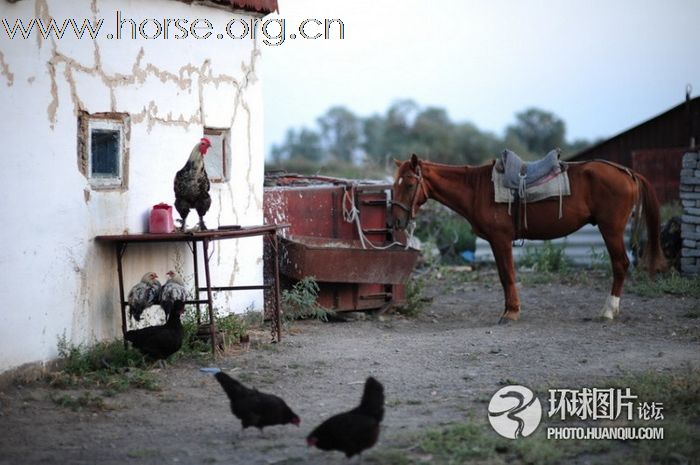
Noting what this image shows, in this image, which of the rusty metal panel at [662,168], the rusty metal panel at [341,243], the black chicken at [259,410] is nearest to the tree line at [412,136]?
the rusty metal panel at [662,168]

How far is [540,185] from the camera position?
10969 mm

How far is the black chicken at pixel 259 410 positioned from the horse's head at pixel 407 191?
17.4 ft

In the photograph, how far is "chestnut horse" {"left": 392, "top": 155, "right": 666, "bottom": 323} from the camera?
36.2 ft

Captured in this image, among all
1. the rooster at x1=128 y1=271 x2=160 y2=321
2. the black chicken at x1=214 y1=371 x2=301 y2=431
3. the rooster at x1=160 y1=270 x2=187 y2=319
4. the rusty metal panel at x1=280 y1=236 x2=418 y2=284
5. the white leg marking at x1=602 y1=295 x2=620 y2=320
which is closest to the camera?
the black chicken at x1=214 y1=371 x2=301 y2=431

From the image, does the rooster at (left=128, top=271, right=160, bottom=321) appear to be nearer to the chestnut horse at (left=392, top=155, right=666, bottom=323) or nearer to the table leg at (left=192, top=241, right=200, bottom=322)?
the table leg at (left=192, top=241, right=200, bottom=322)

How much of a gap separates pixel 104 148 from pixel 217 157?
177cm

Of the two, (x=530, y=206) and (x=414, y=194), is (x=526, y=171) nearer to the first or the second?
(x=530, y=206)

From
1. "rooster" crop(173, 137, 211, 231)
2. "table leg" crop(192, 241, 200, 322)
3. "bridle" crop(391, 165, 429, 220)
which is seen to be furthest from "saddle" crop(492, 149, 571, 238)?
A: "rooster" crop(173, 137, 211, 231)

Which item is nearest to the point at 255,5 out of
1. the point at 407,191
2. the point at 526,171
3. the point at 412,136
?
the point at 407,191

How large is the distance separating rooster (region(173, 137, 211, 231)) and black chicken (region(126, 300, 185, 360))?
98 centimetres

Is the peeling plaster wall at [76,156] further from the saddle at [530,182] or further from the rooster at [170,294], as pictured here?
the saddle at [530,182]

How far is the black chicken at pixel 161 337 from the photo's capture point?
797cm

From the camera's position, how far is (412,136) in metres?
52.2

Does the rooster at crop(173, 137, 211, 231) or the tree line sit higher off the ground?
the tree line
